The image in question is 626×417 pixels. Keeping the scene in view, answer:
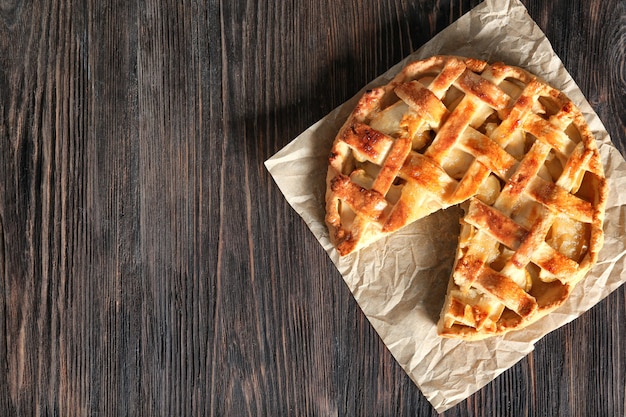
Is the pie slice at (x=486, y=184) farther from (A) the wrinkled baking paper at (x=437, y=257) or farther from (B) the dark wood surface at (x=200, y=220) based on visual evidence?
(B) the dark wood surface at (x=200, y=220)

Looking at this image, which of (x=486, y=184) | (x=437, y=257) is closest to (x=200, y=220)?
(x=437, y=257)

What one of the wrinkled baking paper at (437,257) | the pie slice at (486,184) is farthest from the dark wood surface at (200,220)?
the pie slice at (486,184)

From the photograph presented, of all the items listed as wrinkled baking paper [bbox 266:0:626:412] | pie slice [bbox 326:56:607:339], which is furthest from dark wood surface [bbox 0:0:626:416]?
pie slice [bbox 326:56:607:339]

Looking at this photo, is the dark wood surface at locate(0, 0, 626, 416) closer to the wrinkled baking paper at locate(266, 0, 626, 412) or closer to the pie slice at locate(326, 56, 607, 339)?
the wrinkled baking paper at locate(266, 0, 626, 412)

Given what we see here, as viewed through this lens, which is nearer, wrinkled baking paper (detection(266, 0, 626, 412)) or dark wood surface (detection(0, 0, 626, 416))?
wrinkled baking paper (detection(266, 0, 626, 412))

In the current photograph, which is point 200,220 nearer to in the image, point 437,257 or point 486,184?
point 437,257

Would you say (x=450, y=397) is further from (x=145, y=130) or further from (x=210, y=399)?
(x=145, y=130)

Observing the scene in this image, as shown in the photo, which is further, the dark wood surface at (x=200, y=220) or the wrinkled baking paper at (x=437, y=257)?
the dark wood surface at (x=200, y=220)
